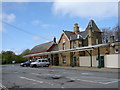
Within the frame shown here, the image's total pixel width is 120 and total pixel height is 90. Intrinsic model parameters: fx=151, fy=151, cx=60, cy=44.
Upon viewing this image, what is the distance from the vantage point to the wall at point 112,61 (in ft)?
77.4

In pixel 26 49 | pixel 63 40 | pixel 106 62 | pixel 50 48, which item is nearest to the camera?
pixel 106 62

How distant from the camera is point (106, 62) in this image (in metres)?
25.8

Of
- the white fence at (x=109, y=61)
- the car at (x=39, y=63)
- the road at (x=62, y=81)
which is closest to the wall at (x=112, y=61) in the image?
the white fence at (x=109, y=61)

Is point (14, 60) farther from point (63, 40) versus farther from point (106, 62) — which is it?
point (106, 62)

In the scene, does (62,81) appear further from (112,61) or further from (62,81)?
(112,61)

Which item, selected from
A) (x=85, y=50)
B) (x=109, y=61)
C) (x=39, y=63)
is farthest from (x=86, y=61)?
(x=39, y=63)

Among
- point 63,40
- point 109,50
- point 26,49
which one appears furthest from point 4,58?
point 109,50

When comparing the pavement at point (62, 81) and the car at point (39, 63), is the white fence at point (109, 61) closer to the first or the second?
the pavement at point (62, 81)

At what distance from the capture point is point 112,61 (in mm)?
24469

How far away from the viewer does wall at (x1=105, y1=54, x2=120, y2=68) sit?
Result: 2359 centimetres

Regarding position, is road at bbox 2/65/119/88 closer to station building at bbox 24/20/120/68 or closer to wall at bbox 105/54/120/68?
wall at bbox 105/54/120/68

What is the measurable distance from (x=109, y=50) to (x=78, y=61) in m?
7.15

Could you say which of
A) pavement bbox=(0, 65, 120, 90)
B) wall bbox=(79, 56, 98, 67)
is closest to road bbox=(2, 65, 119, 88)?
pavement bbox=(0, 65, 120, 90)

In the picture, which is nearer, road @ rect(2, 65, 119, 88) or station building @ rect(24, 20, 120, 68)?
road @ rect(2, 65, 119, 88)
